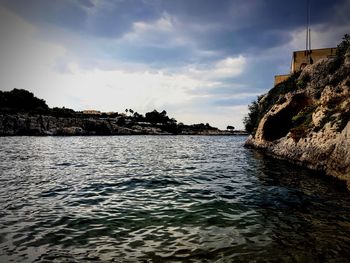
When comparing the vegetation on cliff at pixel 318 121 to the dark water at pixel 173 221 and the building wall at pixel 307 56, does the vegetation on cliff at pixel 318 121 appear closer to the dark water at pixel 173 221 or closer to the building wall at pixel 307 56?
the dark water at pixel 173 221

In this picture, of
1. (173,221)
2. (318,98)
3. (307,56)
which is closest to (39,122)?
(307,56)

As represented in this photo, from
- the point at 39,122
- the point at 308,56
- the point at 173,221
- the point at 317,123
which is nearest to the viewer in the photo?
the point at 173,221

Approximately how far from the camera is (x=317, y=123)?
2103 cm

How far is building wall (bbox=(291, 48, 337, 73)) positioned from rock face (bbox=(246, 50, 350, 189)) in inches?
649

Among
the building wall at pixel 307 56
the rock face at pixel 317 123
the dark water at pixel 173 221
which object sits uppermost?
the building wall at pixel 307 56

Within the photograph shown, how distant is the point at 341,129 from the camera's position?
648 inches

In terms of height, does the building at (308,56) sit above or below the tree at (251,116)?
above

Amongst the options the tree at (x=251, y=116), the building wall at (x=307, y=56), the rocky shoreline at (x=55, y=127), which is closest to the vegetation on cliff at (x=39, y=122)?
the rocky shoreline at (x=55, y=127)

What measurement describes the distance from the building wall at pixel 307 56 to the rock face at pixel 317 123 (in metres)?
16.5

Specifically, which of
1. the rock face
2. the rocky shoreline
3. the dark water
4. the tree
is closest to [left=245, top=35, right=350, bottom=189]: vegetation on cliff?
the rock face

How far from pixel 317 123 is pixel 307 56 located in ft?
109

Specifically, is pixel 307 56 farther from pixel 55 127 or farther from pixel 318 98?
pixel 55 127

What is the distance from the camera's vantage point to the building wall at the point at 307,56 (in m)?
45.3

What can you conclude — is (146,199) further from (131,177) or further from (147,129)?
(147,129)
